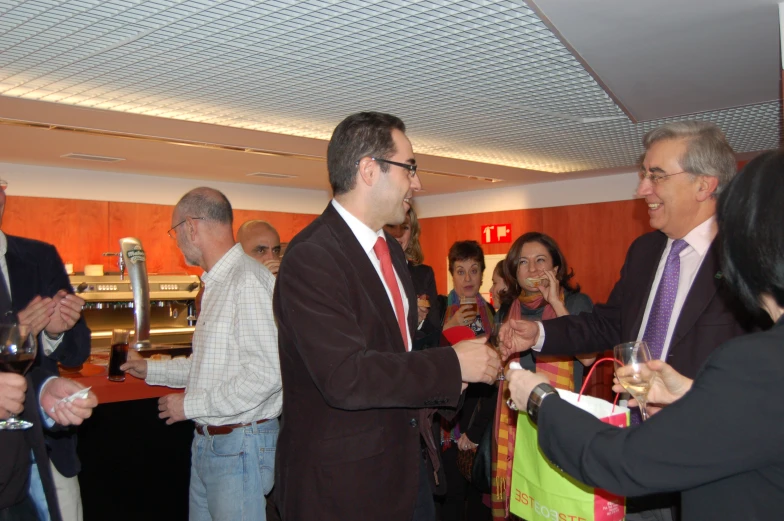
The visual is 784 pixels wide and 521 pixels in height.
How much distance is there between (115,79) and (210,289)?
1288 millimetres

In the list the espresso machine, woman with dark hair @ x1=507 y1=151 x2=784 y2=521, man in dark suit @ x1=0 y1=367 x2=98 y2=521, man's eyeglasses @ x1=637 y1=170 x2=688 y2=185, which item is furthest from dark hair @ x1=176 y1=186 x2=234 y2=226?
the espresso machine

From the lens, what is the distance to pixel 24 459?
5.46ft

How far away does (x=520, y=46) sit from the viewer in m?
2.77

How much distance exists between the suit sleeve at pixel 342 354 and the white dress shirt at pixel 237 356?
0.80 m

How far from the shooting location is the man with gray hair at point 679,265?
1.92 m

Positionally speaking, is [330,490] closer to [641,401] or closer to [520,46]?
[641,401]

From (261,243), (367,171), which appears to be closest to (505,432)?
(367,171)

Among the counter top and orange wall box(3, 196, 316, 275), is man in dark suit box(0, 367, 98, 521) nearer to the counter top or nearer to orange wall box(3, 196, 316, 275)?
the counter top

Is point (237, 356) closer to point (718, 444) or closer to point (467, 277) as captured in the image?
point (718, 444)

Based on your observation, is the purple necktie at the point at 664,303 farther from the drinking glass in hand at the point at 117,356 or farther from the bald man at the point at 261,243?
the bald man at the point at 261,243

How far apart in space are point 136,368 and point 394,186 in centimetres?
162

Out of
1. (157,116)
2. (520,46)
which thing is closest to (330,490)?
(520,46)

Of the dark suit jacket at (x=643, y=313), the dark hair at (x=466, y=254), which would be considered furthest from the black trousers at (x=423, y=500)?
the dark hair at (x=466, y=254)

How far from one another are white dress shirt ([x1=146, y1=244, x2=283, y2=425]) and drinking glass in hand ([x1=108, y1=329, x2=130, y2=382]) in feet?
1.43
